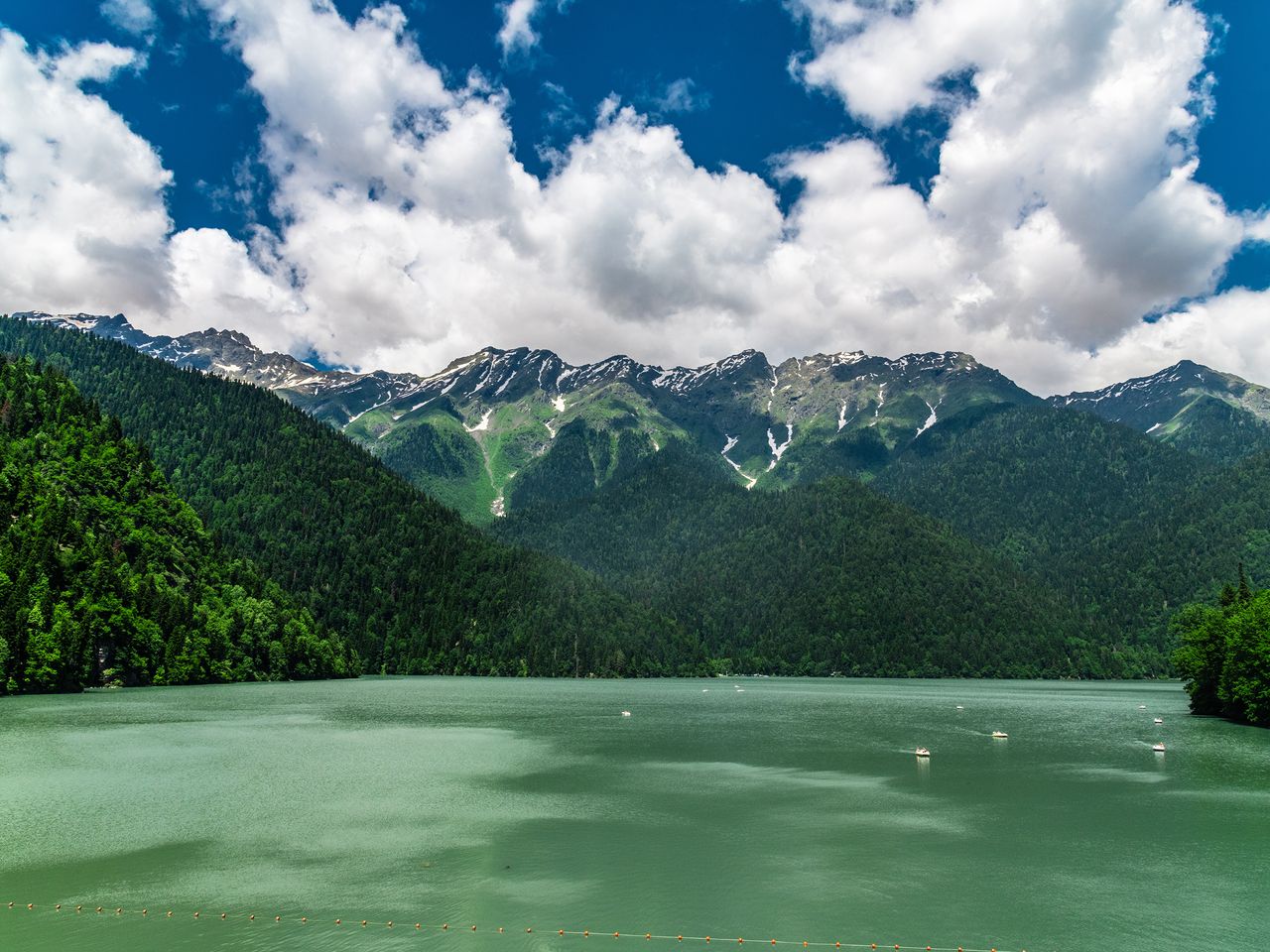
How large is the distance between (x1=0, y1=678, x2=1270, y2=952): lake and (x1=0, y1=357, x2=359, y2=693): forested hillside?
3760cm

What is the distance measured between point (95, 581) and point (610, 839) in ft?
438

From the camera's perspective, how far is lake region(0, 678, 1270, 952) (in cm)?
3400

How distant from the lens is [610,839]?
158 feet

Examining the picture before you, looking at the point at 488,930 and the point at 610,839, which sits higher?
the point at 488,930

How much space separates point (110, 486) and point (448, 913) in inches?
7316

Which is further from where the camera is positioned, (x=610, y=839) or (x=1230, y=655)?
(x=1230, y=655)

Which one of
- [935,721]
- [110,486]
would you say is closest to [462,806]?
[935,721]

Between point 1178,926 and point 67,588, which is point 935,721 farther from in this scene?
point 67,588

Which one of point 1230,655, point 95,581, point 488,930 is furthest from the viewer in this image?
point 95,581

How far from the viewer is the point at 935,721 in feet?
417

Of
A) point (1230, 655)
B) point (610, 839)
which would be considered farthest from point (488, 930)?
point (1230, 655)

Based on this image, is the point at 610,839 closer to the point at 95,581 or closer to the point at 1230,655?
the point at 1230,655

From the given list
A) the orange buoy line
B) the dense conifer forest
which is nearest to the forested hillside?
the orange buoy line

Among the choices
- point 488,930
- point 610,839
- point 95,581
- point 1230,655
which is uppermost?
point 95,581
